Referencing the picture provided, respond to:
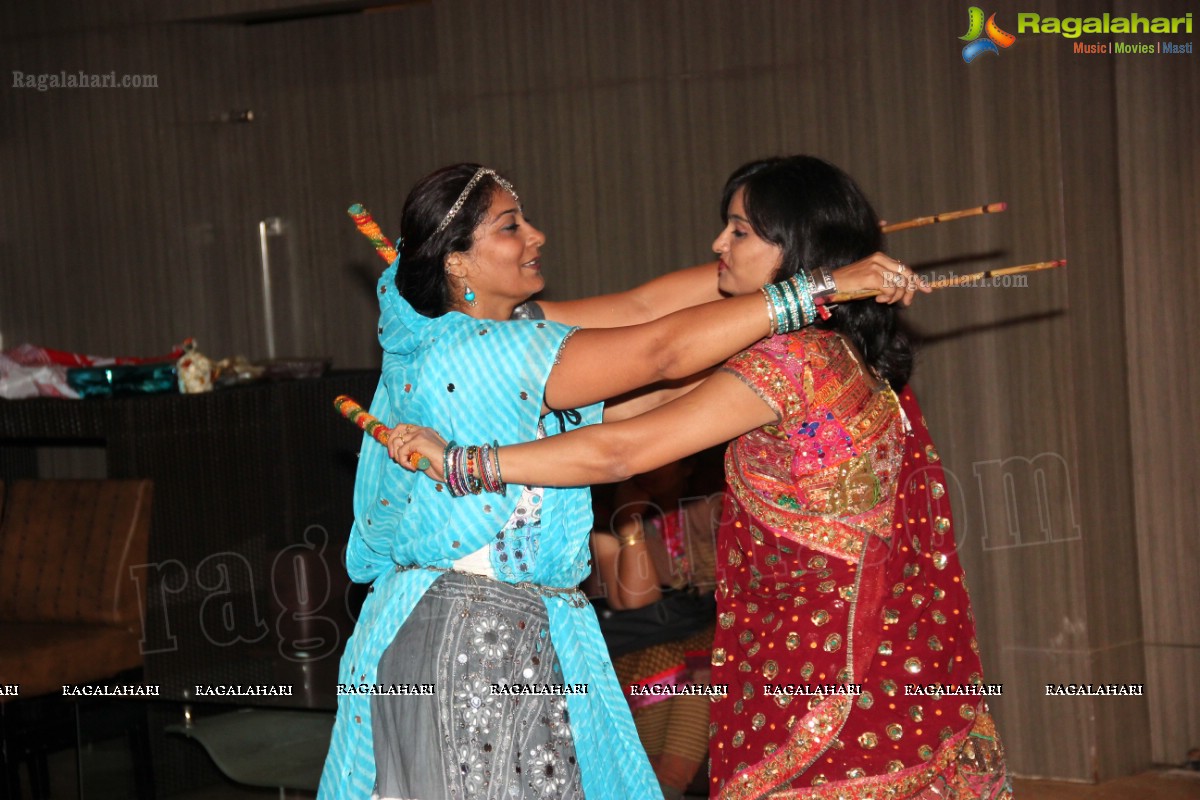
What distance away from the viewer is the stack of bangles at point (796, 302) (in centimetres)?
174

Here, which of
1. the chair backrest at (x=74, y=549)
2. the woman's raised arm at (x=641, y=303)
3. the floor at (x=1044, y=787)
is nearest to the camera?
the woman's raised arm at (x=641, y=303)

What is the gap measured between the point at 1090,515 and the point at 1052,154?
3.09ft

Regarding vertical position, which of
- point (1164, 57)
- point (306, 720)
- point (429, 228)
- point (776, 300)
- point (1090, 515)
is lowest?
point (306, 720)

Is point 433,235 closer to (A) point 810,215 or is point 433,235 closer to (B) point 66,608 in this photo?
(A) point 810,215

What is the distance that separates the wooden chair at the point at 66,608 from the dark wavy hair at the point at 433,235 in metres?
1.95

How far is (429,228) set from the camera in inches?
76.3

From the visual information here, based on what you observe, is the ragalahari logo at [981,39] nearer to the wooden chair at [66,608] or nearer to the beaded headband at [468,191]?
the beaded headband at [468,191]

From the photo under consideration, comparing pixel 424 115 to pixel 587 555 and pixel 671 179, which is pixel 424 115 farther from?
pixel 587 555

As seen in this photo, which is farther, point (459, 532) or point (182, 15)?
point (182, 15)

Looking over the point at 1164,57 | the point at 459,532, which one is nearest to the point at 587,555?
the point at 459,532

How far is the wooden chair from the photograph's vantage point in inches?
137

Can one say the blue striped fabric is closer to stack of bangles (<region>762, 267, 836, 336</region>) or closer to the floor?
stack of bangles (<region>762, 267, 836, 336</region>)

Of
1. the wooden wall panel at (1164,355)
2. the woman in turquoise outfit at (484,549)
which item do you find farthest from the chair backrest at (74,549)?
the wooden wall panel at (1164,355)

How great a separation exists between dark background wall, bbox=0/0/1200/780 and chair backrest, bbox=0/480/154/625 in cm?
130
